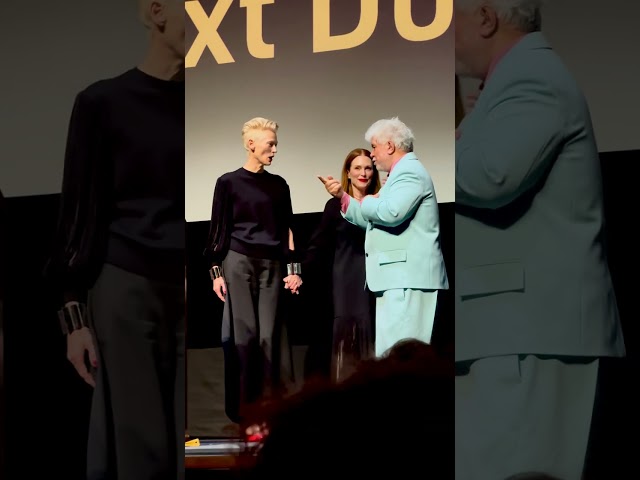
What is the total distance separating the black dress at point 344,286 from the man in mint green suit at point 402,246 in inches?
1.9

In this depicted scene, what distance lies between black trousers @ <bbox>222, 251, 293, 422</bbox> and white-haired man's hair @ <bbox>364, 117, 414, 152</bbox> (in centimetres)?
65

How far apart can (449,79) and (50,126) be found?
76.7 inches

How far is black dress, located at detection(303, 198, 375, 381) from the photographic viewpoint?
3.66 meters

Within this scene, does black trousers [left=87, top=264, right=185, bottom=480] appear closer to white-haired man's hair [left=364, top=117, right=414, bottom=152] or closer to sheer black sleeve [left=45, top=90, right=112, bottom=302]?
sheer black sleeve [left=45, top=90, right=112, bottom=302]

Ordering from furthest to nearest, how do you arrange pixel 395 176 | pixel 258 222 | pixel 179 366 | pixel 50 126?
pixel 50 126 → pixel 179 366 → pixel 258 222 → pixel 395 176

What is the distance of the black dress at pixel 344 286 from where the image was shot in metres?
3.66

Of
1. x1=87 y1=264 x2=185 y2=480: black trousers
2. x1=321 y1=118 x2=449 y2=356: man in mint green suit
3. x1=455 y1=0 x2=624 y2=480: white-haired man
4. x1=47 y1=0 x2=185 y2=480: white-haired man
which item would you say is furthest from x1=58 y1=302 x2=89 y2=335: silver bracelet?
x1=455 y1=0 x2=624 y2=480: white-haired man

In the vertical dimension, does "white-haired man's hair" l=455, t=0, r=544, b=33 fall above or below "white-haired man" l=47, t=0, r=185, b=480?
above

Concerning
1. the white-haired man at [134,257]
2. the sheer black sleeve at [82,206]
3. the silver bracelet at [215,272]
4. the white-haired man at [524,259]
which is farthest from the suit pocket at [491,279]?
the sheer black sleeve at [82,206]

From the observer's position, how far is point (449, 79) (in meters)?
3.62

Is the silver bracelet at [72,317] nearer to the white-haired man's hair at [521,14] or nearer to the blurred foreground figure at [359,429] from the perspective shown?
the white-haired man's hair at [521,14]

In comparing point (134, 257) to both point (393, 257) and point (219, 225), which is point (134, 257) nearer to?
point (219, 225)

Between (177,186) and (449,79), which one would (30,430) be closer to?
(177,186)

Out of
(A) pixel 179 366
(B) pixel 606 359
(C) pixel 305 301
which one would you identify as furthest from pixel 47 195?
(B) pixel 606 359
